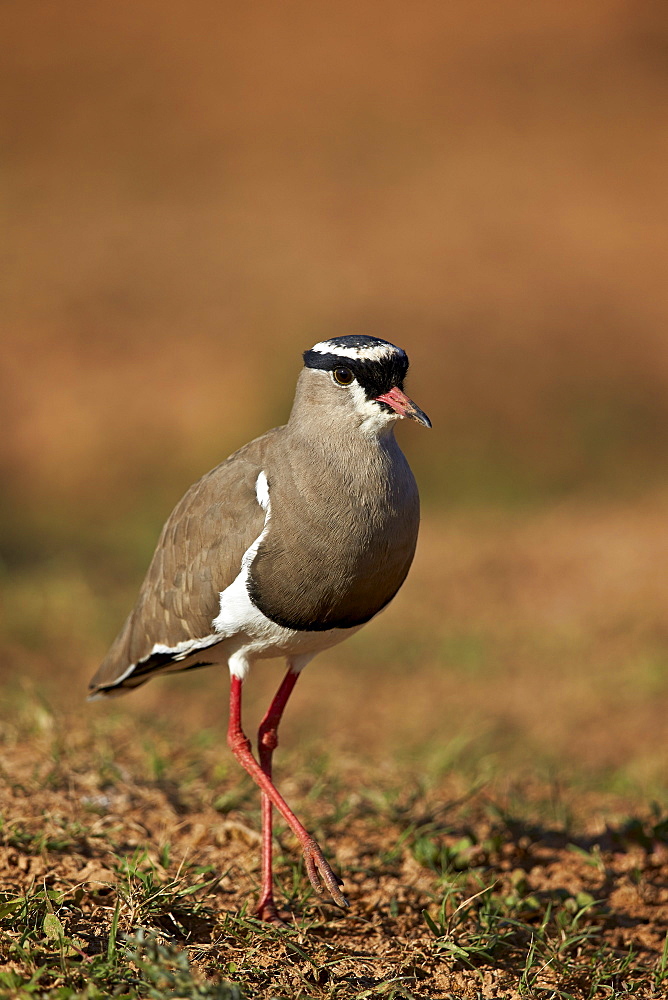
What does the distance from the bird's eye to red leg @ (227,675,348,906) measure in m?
1.09

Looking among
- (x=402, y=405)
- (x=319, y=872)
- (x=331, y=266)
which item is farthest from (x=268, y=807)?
(x=331, y=266)

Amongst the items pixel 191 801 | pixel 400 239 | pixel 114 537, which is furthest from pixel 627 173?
pixel 191 801

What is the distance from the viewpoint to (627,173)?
18062 mm

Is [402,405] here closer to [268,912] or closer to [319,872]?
[319,872]

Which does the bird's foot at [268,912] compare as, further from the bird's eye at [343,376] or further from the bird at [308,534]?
the bird's eye at [343,376]

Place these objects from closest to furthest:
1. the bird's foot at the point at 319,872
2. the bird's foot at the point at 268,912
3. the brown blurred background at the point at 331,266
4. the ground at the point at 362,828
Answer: the ground at the point at 362,828
the bird's foot at the point at 319,872
the bird's foot at the point at 268,912
the brown blurred background at the point at 331,266

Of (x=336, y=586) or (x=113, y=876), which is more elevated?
(x=336, y=586)

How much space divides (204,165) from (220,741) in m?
14.0

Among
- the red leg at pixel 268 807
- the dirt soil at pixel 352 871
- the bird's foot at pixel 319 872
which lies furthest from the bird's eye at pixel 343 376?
the dirt soil at pixel 352 871

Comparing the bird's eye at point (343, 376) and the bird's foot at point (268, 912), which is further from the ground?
the bird's eye at point (343, 376)

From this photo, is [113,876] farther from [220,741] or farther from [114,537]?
[114,537]

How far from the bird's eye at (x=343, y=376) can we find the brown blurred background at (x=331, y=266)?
3.21m

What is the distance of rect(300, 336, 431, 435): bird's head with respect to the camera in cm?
349

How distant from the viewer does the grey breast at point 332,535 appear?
135 inches
